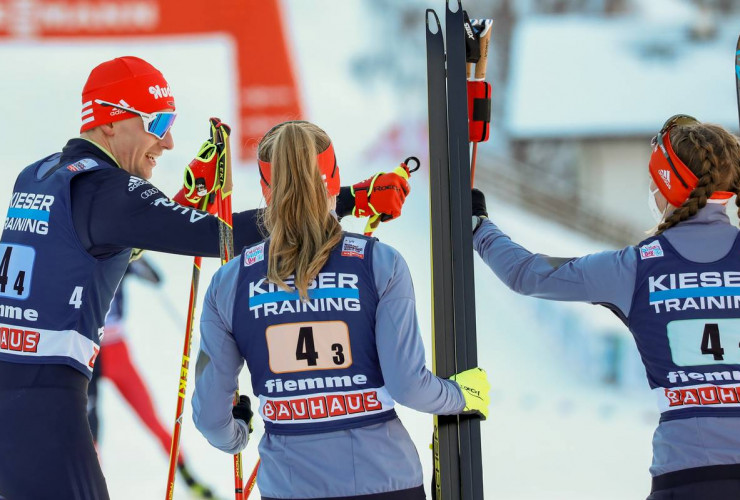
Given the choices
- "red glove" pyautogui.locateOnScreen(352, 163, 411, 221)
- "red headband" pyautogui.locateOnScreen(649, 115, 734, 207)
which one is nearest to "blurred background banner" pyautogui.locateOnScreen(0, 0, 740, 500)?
"red glove" pyautogui.locateOnScreen(352, 163, 411, 221)

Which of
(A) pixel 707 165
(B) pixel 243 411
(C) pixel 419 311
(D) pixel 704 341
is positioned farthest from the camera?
(C) pixel 419 311

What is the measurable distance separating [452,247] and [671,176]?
1.61ft

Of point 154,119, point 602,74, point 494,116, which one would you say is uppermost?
point 602,74

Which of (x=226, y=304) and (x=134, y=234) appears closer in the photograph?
(x=226, y=304)

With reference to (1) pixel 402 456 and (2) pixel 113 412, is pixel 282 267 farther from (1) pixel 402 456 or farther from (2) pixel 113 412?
(2) pixel 113 412

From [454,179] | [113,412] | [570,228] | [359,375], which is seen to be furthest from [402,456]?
[570,228]

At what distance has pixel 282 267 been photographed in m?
1.72

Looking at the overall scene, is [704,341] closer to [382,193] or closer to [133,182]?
[382,193]

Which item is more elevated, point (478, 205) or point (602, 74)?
point (602, 74)

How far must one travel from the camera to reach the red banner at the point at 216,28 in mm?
5086

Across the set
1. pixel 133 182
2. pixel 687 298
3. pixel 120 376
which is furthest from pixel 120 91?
pixel 120 376

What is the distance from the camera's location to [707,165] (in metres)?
1.93

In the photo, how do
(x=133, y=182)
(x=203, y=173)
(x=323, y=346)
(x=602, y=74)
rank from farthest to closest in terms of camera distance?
(x=602, y=74), (x=203, y=173), (x=133, y=182), (x=323, y=346)

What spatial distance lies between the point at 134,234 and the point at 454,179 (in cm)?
74
